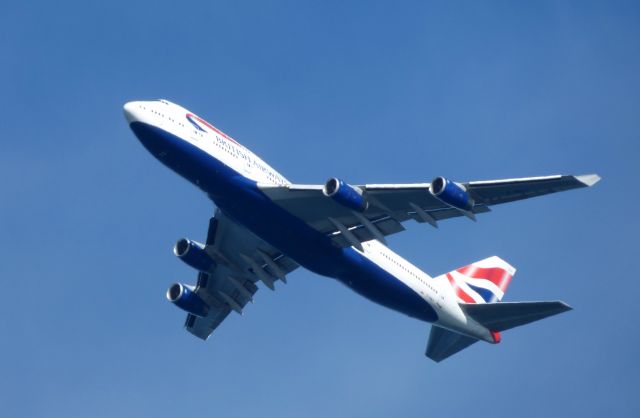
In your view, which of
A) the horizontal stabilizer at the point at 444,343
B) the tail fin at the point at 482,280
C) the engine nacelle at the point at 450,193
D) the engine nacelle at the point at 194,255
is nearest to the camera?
the engine nacelle at the point at 450,193

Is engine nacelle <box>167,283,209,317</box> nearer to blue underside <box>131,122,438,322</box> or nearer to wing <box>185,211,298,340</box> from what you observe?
wing <box>185,211,298,340</box>

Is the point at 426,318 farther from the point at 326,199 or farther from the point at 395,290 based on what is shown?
the point at 326,199

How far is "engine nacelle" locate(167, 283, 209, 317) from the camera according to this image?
55.0 m

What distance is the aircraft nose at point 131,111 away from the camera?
4584cm

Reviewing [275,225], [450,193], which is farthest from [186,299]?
[450,193]

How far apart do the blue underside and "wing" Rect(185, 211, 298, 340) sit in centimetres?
441

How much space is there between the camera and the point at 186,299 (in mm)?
55125

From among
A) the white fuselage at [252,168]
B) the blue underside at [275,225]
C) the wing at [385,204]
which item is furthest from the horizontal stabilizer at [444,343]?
the wing at [385,204]

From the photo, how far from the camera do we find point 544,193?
1709 inches

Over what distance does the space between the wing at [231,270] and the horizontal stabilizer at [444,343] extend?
328 inches

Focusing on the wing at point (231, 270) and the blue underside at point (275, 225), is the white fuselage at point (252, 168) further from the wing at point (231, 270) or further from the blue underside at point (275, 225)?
the wing at point (231, 270)

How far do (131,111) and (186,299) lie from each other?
13.0m

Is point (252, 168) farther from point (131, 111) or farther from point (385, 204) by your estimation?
point (385, 204)

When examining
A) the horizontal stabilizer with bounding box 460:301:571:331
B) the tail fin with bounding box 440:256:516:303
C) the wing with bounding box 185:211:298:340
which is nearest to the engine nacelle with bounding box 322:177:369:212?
the wing with bounding box 185:211:298:340
